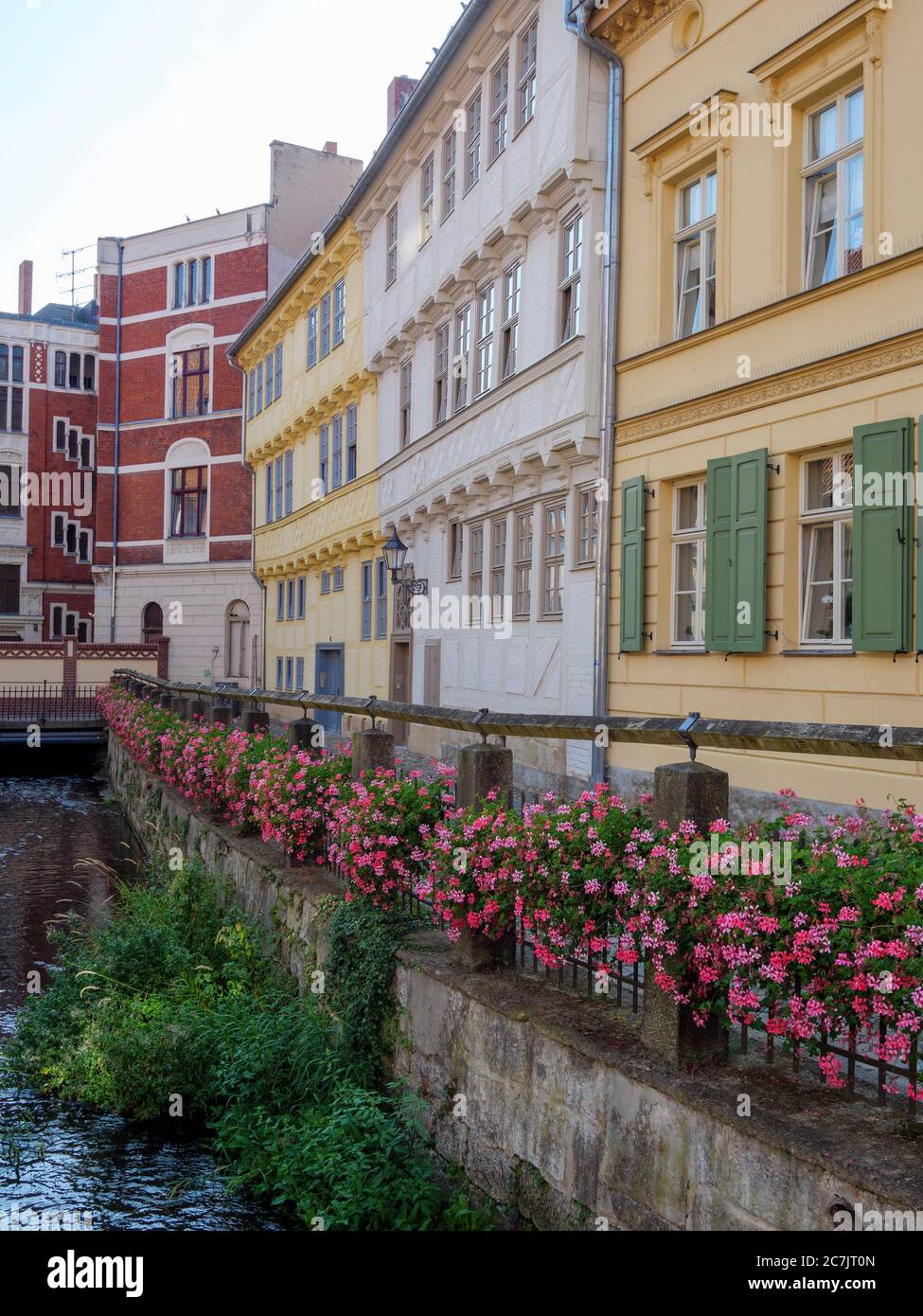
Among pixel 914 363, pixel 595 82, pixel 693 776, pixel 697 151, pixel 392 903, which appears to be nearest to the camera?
pixel 693 776

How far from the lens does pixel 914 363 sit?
9430 mm

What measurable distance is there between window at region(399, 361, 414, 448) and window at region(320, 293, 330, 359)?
18.9 feet

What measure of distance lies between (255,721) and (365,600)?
1384 centimetres

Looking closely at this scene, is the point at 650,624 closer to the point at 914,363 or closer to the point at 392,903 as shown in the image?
the point at 914,363

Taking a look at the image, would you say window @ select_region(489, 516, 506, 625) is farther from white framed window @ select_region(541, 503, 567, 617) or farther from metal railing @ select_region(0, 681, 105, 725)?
A: metal railing @ select_region(0, 681, 105, 725)

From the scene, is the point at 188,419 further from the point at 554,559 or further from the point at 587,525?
the point at 587,525

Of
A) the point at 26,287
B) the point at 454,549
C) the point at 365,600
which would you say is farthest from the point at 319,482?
the point at 26,287

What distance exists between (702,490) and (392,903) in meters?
7.17

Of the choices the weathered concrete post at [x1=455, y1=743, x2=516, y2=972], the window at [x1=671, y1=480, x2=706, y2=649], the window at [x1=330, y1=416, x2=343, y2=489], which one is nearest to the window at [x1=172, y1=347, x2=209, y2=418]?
the window at [x1=330, y1=416, x2=343, y2=489]

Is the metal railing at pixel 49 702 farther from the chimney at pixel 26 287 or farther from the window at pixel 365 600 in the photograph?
the chimney at pixel 26 287

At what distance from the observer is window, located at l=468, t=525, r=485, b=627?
18.3m

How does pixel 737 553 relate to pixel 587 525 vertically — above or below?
below

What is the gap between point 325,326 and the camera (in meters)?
28.2
